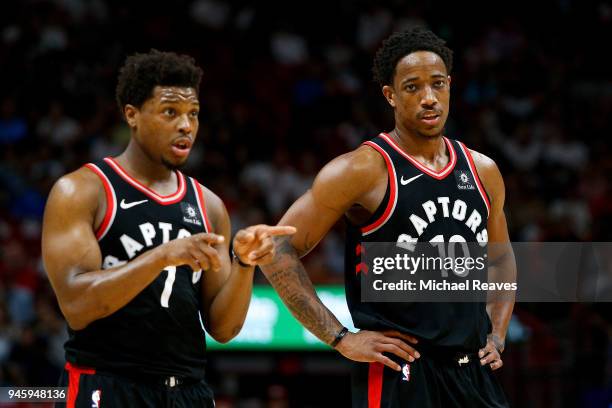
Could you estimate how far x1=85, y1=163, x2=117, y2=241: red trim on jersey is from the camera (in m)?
4.57

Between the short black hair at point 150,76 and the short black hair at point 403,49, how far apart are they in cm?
102

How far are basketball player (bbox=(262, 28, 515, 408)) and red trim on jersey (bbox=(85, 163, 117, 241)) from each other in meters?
0.93

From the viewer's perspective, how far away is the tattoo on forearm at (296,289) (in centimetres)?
507

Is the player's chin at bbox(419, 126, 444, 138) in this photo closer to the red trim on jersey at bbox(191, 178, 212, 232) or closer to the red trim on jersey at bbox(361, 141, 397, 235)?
the red trim on jersey at bbox(361, 141, 397, 235)

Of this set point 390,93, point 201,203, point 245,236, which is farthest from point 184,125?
point 390,93

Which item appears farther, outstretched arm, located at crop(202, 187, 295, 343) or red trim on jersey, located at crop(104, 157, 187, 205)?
red trim on jersey, located at crop(104, 157, 187, 205)

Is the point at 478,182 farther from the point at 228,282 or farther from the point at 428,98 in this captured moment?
the point at 228,282

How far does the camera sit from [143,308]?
4.58 meters

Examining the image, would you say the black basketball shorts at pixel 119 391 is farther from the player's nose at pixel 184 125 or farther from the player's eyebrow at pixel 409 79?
the player's eyebrow at pixel 409 79

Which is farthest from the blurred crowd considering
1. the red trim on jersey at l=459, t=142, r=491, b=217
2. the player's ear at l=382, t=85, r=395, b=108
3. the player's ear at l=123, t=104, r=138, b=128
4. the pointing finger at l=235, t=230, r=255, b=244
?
the pointing finger at l=235, t=230, r=255, b=244

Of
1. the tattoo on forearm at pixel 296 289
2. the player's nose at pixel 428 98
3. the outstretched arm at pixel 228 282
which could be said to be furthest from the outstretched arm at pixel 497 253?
the outstretched arm at pixel 228 282

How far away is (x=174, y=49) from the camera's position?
14867mm

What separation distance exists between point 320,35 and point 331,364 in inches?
258

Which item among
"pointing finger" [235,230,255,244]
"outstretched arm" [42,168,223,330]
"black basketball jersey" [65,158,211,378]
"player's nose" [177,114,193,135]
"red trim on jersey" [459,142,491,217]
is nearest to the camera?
"outstretched arm" [42,168,223,330]
